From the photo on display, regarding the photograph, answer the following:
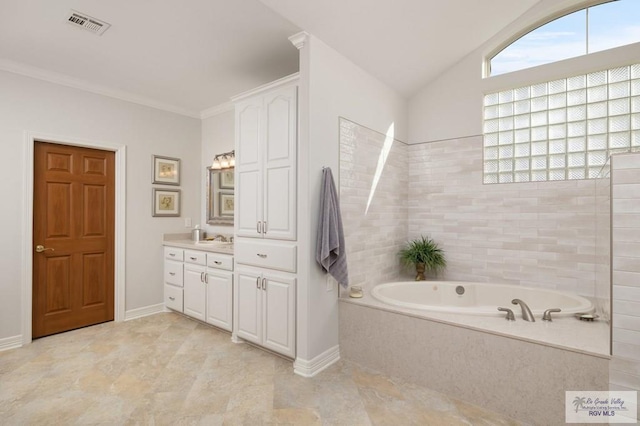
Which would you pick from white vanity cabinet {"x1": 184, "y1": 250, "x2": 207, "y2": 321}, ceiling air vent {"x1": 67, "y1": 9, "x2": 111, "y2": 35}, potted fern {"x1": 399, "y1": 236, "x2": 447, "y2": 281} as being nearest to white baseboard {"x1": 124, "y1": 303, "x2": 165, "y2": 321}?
white vanity cabinet {"x1": 184, "y1": 250, "x2": 207, "y2": 321}

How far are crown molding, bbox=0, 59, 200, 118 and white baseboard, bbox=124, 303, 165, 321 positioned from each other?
7.99 feet

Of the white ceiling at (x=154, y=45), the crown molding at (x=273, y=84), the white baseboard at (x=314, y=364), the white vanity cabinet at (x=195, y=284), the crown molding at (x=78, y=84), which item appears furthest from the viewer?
the white vanity cabinet at (x=195, y=284)

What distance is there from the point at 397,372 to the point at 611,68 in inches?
119

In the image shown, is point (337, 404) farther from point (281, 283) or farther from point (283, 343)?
point (281, 283)

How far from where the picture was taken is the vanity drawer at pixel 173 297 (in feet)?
12.4

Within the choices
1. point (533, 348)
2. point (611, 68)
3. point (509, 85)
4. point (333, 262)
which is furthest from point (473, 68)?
point (533, 348)

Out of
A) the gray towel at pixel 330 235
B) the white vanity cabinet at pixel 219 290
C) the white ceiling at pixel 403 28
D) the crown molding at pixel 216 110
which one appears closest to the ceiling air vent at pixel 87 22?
the white ceiling at pixel 403 28

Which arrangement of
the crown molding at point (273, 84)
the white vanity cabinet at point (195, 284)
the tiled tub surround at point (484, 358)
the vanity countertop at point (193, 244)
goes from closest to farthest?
the tiled tub surround at point (484, 358) → the crown molding at point (273, 84) → the vanity countertop at point (193, 244) → the white vanity cabinet at point (195, 284)

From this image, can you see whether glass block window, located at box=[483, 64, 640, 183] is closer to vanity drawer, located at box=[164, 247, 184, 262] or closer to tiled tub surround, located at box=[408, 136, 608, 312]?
tiled tub surround, located at box=[408, 136, 608, 312]

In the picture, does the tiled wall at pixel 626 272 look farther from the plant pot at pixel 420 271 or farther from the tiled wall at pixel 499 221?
the plant pot at pixel 420 271

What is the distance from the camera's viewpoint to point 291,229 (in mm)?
2588

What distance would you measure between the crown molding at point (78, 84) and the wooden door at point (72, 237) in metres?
0.63

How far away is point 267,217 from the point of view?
109 inches

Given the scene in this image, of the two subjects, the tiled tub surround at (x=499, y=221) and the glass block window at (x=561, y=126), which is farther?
the tiled tub surround at (x=499, y=221)
